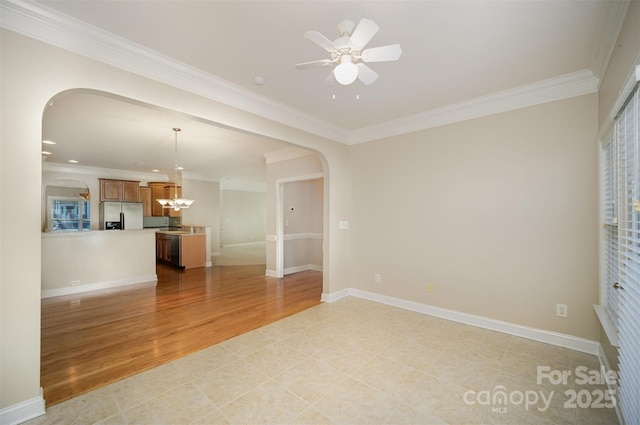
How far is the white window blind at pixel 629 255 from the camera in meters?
1.42

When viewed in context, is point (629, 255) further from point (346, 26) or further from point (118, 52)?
point (118, 52)

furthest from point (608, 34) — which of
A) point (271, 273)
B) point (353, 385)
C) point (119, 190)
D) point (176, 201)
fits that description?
point (119, 190)

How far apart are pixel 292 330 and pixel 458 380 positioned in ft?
5.95

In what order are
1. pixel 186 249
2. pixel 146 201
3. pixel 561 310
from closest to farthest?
1. pixel 561 310
2. pixel 186 249
3. pixel 146 201

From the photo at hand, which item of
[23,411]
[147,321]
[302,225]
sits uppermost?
[302,225]

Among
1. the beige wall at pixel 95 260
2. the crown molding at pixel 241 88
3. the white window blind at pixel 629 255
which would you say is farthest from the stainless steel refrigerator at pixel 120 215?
the white window blind at pixel 629 255

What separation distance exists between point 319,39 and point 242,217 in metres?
10.8

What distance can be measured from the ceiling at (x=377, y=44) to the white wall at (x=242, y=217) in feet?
25.2

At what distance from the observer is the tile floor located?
1.87 m

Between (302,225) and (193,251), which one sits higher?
(302,225)

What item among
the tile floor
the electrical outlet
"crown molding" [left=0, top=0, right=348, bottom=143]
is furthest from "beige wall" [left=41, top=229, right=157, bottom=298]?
the electrical outlet

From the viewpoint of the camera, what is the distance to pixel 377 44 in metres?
2.27

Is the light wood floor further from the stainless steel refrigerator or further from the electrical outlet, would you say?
the stainless steel refrigerator

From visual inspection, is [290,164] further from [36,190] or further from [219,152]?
[36,190]
